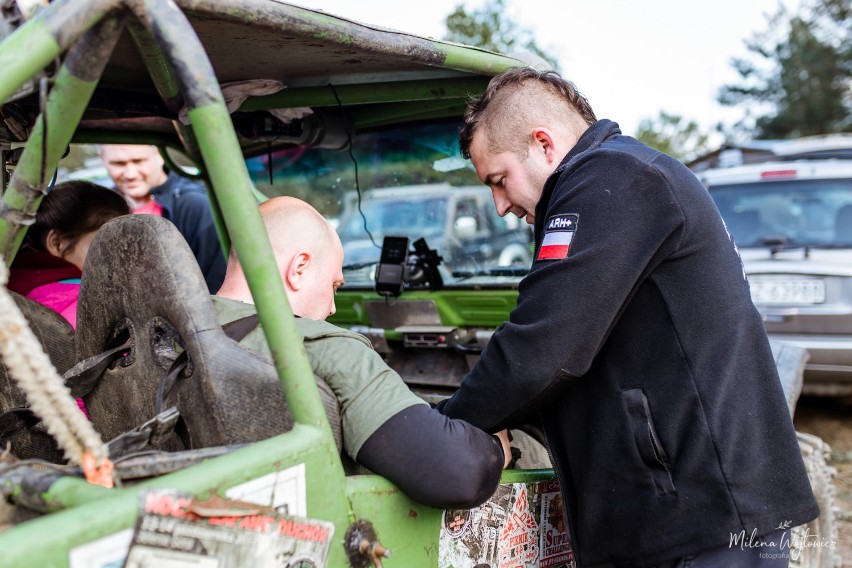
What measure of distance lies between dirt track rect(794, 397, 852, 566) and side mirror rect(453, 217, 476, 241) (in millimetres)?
2330

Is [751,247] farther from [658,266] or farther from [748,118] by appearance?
[748,118]

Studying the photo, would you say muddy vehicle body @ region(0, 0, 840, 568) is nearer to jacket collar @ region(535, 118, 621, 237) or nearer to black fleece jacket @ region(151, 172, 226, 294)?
jacket collar @ region(535, 118, 621, 237)

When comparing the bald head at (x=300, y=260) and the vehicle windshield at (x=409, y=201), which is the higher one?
the vehicle windshield at (x=409, y=201)

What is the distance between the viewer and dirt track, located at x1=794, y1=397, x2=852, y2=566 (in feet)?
12.6

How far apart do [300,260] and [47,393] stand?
0.75 meters

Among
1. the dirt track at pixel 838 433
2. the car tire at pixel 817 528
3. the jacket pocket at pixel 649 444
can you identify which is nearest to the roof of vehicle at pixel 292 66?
the jacket pocket at pixel 649 444

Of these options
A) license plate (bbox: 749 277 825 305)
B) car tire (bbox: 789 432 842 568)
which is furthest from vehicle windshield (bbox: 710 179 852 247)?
car tire (bbox: 789 432 842 568)

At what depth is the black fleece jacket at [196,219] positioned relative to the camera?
13.1ft

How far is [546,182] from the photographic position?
1.77m

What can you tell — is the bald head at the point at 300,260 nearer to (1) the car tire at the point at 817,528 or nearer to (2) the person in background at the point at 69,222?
(2) the person in background at the point at 69,222

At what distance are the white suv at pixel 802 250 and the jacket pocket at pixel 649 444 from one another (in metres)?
4.04

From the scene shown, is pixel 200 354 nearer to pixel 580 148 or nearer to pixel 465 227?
pixel 580 148

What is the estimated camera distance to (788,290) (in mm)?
5195

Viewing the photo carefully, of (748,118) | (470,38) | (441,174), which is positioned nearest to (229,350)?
(441,174)
